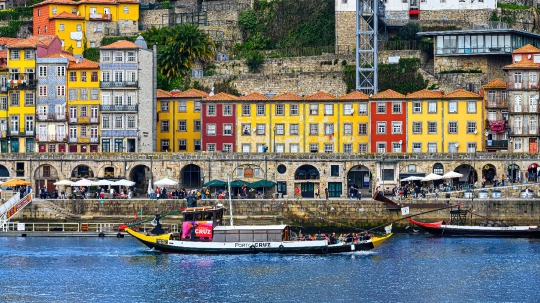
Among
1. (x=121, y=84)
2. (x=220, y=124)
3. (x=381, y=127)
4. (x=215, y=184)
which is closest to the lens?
(x=215, y=184)

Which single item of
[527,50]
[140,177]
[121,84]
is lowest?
[140,177]

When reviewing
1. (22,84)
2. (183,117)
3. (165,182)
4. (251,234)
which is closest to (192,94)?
(183,117)

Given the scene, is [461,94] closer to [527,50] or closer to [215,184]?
[527,50]

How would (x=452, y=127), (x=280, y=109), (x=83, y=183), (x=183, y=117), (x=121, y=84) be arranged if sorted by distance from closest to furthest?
(x=83, y=183), (x=452, y=127), (x=121, y=84), (x=280, y=109), (x=183, y=117)

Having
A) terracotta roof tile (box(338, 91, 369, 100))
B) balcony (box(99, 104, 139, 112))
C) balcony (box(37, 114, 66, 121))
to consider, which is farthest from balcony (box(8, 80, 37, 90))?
terracotta roof tile (box(338, 91, 369, 100))

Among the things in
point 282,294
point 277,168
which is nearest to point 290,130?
point 277,168

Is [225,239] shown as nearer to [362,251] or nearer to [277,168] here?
[362,251]

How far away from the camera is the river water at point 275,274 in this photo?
97062 millimetres

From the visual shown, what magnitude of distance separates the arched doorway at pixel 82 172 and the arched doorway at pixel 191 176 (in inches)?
295

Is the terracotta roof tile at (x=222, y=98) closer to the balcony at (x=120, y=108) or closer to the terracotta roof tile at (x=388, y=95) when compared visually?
the balcony at (x=120, y=108)

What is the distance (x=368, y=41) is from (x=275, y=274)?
149ft

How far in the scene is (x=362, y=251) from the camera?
112750mm

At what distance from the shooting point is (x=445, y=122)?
13462cm

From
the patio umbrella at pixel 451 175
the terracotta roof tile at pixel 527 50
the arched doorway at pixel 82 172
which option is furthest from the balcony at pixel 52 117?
the terracotta roof tile at pixel 527 50
